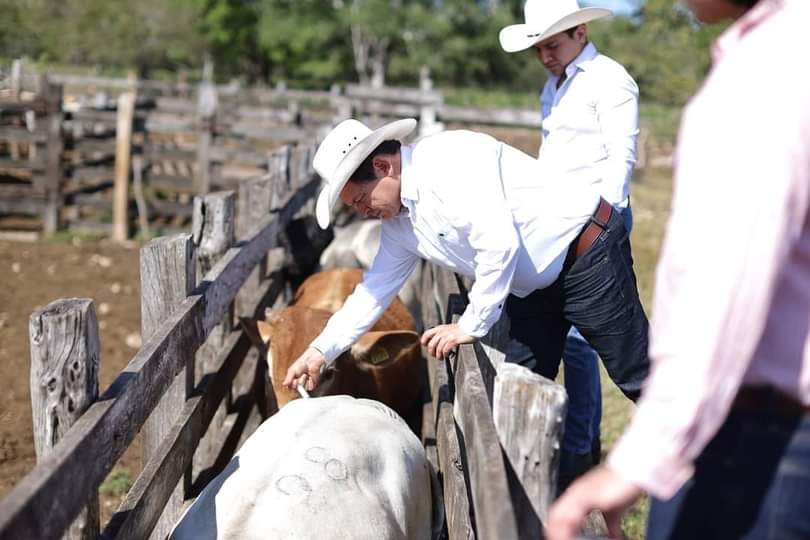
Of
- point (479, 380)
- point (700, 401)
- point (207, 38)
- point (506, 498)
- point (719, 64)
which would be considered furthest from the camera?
point (207, 38)

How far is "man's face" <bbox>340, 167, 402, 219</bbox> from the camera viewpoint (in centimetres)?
294

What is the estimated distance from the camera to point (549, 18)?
4133mm

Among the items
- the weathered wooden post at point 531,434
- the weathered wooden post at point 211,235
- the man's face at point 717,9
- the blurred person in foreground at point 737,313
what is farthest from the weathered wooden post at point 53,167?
the blurred person in foreground at point 737,313

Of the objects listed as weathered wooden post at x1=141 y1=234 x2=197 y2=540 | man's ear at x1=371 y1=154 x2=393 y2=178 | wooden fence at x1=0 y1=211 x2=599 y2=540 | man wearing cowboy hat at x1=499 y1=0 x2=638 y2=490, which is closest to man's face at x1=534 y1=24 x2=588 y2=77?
man wearing cowboy hat at x1=499 y1=0 x2=638 y2=490

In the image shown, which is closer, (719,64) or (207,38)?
(719,64)

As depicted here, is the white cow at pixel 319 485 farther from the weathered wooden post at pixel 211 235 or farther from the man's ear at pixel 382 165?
the weathered wooden post at pixel 211 235

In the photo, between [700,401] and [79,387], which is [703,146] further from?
[79,387]

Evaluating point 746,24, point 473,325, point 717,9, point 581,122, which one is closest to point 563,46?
point 581,122

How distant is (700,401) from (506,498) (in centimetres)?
55

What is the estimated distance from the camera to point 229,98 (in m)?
31.5

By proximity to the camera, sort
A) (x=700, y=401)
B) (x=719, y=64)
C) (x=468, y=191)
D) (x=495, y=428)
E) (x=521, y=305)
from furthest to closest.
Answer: (x=521, y=305) → (x=468, y=191) → (x=495, y=428) → (x=719, y=64) → (x=700, y=401)

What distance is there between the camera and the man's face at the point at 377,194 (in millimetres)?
2943

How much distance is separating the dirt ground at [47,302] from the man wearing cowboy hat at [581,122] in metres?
2.42

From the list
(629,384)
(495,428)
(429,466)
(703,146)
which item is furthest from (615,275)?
(703,146)
